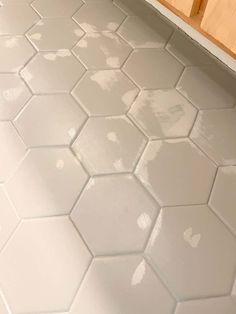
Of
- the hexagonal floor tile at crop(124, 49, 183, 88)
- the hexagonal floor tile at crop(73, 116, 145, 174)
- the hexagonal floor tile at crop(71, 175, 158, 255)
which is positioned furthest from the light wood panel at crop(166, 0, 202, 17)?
the hexagonal floor tile at crop(71, 175, 158, 255)

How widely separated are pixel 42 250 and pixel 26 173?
0.19 meters

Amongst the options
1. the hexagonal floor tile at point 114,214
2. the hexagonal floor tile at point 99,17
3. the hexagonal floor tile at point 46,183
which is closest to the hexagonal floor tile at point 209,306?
the hexagonal floor tile at point 114,214

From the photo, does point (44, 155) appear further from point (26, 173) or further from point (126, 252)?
point (126, 252)

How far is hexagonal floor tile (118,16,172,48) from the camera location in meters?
1.20

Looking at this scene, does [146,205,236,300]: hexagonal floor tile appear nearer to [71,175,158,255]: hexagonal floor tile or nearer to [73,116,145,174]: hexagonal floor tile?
[71,175,158,255]: hexagonal floor tile

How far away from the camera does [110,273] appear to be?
2.45ft

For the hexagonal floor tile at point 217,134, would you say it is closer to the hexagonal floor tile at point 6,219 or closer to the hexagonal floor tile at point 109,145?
the hexagonal floor tile at point 109,145

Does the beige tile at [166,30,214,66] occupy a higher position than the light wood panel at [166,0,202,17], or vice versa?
the light wood panel at [166,0,202,17]

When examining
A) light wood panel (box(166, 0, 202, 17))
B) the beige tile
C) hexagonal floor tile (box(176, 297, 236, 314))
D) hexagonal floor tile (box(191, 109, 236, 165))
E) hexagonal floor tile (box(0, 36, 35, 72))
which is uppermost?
light wood panel (box(166, 0, 202, 17))

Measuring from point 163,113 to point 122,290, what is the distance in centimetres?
47

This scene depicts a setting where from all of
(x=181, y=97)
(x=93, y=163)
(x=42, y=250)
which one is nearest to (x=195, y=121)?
(x=181, y=97)

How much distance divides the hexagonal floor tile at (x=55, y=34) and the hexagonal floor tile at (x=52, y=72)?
0.03 metres

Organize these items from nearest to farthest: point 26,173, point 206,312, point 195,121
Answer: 1. point 206,312
2. point 26,173
3. point 195,121

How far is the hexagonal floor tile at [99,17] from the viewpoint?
124 centimetres
